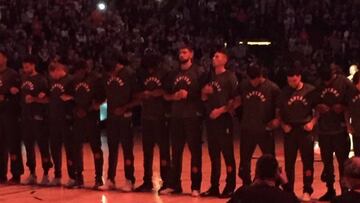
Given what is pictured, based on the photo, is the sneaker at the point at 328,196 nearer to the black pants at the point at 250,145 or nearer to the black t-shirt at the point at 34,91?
the black pants at the point at 250,145

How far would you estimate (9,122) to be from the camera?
1149 centimetres

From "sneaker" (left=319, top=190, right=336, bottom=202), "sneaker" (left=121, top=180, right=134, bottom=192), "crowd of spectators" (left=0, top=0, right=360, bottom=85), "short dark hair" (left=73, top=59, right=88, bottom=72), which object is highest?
"crowd of spectators" (left=0, top=0, right=360, bottom=85)

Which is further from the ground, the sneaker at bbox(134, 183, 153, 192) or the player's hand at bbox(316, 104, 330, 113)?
the player's hand at bbox(316, 104, 330, 113)

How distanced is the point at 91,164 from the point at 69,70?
2.64 metres

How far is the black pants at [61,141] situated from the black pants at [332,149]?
11.7 ft

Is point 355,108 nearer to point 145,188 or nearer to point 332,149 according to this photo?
point 332,149

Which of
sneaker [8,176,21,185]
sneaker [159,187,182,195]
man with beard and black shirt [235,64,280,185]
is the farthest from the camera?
sneaker [8,176,21,185]

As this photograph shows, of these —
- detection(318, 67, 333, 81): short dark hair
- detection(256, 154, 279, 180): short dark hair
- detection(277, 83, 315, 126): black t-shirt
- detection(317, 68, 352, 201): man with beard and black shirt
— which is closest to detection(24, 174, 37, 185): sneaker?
detection(277, 83, 315, 126): black t-shirt

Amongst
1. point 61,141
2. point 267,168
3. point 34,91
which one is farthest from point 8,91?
Answer: point 267,168

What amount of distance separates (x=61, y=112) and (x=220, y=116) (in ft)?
7.95

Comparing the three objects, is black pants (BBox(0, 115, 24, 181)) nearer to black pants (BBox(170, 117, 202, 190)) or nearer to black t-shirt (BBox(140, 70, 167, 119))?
black t-shirt (BBox(140, 70, 167, 119))

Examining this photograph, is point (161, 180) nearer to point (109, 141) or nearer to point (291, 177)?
point (109, 141)

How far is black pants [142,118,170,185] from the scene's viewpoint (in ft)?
Result: 34.9

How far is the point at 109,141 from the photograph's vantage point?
1090 centimetres
